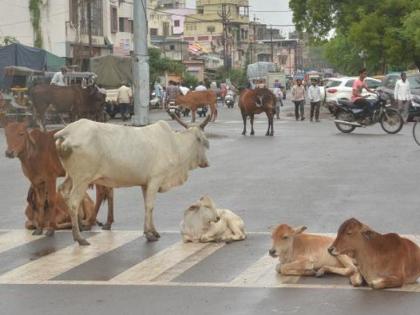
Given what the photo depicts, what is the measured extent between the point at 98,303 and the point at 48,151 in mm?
3303

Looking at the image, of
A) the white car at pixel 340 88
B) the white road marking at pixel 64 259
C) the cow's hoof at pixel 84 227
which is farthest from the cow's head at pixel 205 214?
the white car at pixel 340 88

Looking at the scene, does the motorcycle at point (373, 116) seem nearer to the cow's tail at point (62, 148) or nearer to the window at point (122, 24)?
the cow's tail at point (62, 148)

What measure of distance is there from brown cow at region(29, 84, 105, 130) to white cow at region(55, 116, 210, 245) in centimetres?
1718

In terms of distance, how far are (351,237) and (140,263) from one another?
2.32 m

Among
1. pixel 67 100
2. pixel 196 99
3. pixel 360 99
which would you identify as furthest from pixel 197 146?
pixel 196 99

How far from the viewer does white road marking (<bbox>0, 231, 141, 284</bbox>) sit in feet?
27.0

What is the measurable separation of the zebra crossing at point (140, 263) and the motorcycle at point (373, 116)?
51.3 ft

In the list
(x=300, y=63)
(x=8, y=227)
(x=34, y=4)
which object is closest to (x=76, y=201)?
(x=8, y=227)

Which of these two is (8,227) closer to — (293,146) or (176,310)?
(176,310)

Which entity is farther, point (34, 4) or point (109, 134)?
point (34, 4)

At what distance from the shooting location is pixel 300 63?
6496 inches

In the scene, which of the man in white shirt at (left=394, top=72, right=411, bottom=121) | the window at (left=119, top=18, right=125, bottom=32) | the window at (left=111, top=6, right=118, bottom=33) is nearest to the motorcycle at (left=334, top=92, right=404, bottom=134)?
the man in white shirt at (left=394, top=72, right=411, bottom=121)

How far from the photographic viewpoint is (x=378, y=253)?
7.33 m

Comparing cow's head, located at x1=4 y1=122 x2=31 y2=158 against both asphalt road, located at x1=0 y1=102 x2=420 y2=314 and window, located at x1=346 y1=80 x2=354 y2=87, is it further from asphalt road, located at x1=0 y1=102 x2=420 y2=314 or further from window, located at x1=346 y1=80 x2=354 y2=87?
window, located at x1=346 y1=80 x2=354 y2=87
